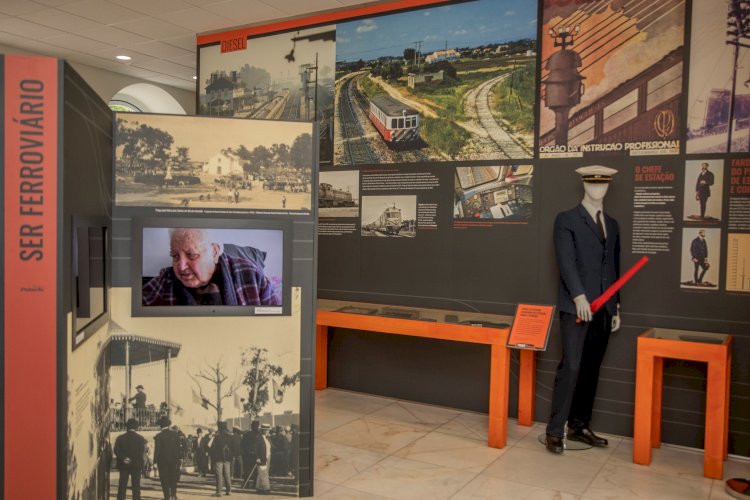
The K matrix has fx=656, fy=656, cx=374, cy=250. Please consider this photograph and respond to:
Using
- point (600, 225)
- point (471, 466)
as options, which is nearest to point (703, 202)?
point (600, 225)

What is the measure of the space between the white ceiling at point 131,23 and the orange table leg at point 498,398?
3.07 meters

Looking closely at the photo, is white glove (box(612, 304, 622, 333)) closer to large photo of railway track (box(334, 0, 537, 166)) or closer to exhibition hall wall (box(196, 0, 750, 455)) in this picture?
exhibition hall wall (box(196, 0, 750, 455))

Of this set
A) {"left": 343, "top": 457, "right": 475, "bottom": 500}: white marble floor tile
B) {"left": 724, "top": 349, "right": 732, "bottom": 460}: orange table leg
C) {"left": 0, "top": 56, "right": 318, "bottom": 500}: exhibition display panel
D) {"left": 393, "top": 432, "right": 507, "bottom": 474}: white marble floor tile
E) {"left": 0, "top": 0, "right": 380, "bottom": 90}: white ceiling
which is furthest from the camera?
{"left": 0, "top": 0, "right": 380, "bottom": 90}: white ceiling

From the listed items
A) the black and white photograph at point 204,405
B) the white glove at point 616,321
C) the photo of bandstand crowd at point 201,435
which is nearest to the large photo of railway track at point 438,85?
the white glove at point 616,321

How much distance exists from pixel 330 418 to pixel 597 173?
2567mm

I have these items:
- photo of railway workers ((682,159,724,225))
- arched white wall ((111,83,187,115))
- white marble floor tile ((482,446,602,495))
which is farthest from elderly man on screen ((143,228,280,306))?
arched white wall ((111,83,187,115))

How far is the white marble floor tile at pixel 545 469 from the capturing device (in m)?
3.71

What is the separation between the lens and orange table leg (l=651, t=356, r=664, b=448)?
13.9 feet

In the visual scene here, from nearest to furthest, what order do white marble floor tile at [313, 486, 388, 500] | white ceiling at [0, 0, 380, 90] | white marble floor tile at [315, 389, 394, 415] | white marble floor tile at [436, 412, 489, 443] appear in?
white marble floor tile at [313, 486, 388, 500], white marble floor tile at [436, 412, 489, 443], white marble floor tile at [315, 389, 394, 415], white ceiling at [0, 0, 380, 90]

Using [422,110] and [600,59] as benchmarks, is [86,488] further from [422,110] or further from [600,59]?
[600,59]

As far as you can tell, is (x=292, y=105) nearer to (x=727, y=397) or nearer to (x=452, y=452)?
(x=452, y=452)

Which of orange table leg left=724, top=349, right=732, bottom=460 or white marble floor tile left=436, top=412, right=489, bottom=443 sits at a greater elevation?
orange table leg left=724, top=349, right=732, bottom=460

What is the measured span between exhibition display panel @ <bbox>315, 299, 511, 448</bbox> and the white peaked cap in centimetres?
113

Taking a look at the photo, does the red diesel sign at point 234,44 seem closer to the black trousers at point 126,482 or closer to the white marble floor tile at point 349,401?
the white marble floor tile at point 349,401
